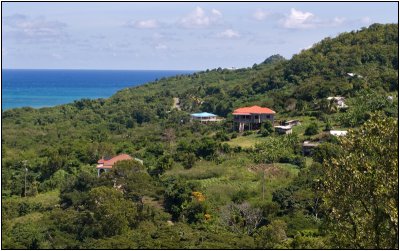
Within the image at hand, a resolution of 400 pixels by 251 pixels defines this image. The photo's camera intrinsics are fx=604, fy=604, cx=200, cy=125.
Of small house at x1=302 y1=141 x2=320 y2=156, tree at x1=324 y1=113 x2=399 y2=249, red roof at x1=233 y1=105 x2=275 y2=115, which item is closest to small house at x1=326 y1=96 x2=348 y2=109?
red roof at x1=233 y1=105 x2=275 y2=115

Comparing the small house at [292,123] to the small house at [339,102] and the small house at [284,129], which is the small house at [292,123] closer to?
the small house at [284,129]

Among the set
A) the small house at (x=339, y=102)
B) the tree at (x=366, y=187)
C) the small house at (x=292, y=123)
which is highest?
the tree at (x=366, y=187)

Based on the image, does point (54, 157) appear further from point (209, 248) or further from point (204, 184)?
point (209, 248)

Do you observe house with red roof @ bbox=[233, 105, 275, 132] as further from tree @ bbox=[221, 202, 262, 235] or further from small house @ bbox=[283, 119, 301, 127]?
tree @ bbox=[221, 202, 262, 235]

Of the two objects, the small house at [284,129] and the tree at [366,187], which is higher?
the tree at [366,187]

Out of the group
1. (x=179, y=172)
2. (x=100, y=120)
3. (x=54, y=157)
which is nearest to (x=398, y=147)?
(x=179, y=172)

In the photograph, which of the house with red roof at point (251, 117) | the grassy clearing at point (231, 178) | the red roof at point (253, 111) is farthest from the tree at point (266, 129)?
the grassy clearing at point (231, 178)

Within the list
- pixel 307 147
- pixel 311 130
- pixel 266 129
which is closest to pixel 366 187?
pixel 307 147
